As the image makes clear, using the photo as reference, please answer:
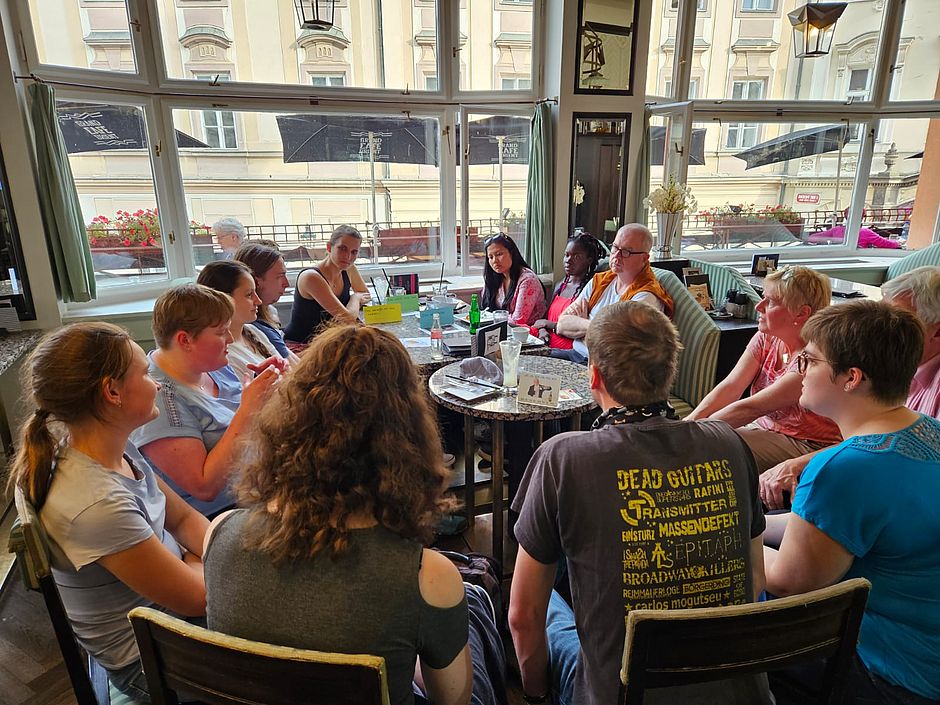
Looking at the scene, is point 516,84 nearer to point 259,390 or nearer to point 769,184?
point 769,184

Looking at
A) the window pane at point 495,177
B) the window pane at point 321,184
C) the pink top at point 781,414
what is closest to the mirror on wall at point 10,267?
the window pane at point 321,184

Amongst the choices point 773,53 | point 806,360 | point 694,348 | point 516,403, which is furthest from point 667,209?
point 806,360

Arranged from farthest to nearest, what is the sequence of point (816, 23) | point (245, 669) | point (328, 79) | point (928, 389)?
point (328, 79)
point (816, 23)
point (928, 389)
point (245, 669)

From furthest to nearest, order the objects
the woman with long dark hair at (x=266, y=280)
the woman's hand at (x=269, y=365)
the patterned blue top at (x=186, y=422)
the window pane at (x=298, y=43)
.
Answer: the window pane at (x=298, y=43), the woman with long dark hair at (x=266, y=280), the woman's hand at (x=269, y=365), the patterned blue top at (x=186, y=422)

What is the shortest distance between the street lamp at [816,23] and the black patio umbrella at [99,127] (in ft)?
14.1

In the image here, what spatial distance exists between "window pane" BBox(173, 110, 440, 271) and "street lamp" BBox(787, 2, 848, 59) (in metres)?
2.54

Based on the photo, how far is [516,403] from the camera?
188cm

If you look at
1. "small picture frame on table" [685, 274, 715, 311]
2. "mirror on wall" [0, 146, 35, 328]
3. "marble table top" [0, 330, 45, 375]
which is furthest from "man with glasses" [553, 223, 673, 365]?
"mirror on wall" [0, 146, 35, 328]

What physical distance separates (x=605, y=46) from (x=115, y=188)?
3444mm

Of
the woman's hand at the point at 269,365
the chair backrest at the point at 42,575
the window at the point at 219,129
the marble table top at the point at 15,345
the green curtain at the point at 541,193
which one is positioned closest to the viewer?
the chair backrest at the point at 42,575

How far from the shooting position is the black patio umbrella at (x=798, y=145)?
518 centimetres

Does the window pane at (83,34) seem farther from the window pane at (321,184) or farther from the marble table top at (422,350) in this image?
the marble table top at (422,350)

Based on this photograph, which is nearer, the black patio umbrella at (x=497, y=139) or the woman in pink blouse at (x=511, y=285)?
the woman in pink blouse at (x=511, y=285)

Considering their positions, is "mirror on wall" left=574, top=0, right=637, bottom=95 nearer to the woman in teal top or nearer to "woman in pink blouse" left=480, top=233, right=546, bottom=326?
"woman in pink blouse" left=480, top=233, right=546, bottom=326
